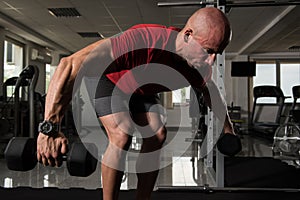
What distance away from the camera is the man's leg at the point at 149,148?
1.20 meters

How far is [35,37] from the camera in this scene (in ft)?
22.3

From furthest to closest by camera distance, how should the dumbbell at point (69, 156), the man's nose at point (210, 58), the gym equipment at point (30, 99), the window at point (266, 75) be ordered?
the window at point (266, 75), the gym equipment at point (30, 99), the man's nose at point (210, 58), the dumbbell at point (69, 156)

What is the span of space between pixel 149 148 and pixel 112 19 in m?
4.69

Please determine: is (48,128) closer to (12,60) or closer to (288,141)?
(288,141)

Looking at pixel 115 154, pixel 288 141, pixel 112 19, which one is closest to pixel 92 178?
pixel 115 154

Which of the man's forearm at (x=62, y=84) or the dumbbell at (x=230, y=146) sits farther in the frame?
the dumbbell at (x=230, y=146)

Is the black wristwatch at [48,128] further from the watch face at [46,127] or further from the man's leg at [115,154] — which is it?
the man's leg at [115,154]

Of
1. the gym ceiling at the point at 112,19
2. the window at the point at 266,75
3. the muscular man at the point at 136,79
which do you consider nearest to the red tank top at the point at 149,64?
the muscular man at the point at 136,79

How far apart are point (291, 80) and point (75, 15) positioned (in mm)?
6190

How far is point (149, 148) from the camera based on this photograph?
122 cm

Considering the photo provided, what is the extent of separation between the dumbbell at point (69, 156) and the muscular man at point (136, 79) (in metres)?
0.03

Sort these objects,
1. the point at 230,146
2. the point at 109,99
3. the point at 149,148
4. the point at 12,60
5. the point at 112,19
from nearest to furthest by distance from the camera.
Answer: the point at 230,146 → the point at 109,99 → the point at 149,148 → the point at 112,19 → the point at 12,60

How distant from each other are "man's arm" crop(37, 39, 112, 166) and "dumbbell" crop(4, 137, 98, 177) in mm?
28

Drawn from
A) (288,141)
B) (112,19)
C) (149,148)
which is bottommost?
(288,141)
